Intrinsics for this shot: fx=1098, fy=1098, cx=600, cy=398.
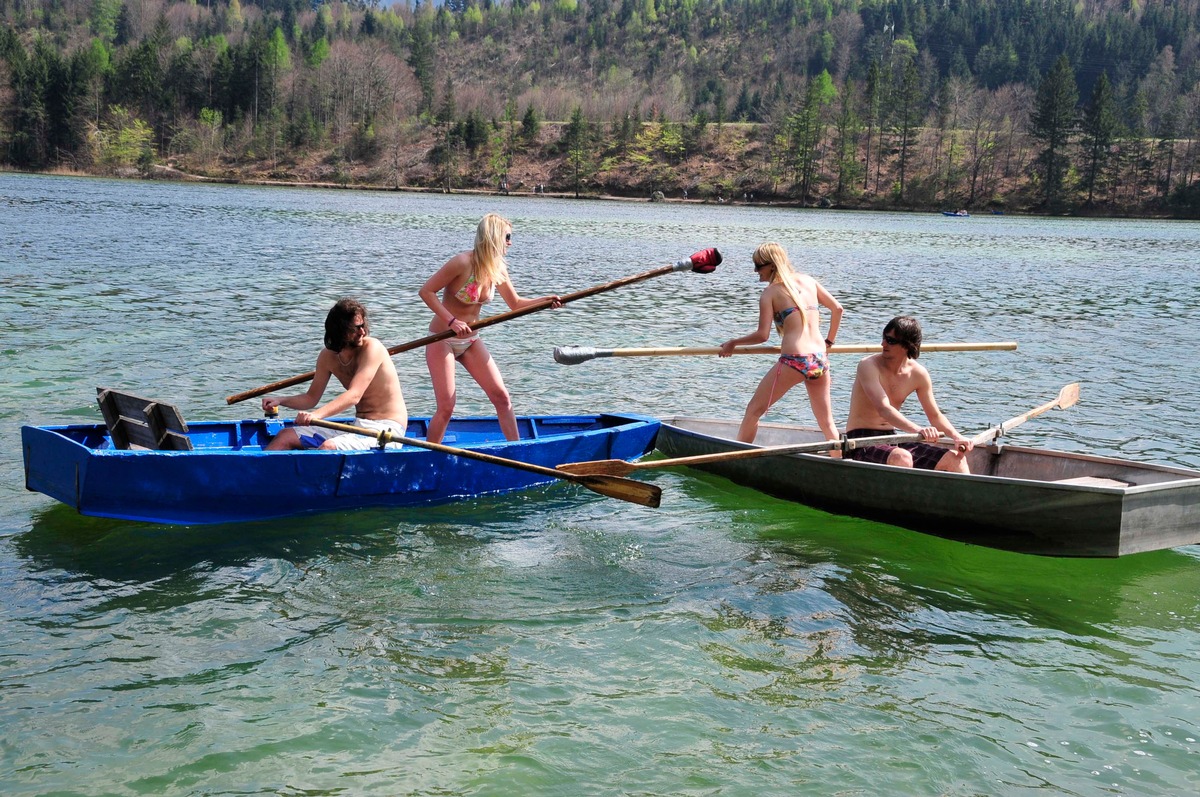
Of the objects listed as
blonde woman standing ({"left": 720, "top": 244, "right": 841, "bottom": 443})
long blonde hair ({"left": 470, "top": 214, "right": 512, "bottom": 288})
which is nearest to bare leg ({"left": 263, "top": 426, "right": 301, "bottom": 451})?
long blonde hair ({"left": 470, "top": 214, "right": 512, "bottom": 288})

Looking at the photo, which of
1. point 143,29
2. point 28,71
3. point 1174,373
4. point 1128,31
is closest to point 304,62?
point 28,71

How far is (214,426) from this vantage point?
383 inches

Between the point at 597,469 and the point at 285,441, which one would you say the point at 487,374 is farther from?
the point at 285,441

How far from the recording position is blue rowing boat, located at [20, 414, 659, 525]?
7957 mm

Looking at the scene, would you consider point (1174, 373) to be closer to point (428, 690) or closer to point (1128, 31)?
point (428, 690)

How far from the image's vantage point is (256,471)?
8461mm

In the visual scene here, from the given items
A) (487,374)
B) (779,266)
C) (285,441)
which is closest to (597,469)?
(487,374)

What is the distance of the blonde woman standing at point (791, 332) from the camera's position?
31.0 feet

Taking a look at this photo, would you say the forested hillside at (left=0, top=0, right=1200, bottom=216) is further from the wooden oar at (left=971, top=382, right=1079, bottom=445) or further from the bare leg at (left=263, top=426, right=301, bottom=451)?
the bare leg at (left=263, top=426, right=301, bottom=451)

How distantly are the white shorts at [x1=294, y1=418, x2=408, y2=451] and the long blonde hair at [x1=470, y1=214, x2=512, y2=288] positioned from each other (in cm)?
143

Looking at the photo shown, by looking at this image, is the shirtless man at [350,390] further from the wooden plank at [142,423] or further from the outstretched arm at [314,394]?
the wooden plank at [142,423]

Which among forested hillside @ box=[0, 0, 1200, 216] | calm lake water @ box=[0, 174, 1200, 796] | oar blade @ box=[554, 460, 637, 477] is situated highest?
forested hillside @ box=[0, 0, 1200, 216]

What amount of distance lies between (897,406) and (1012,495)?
4.33 ft

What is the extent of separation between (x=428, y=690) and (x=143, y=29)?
21604 cm
